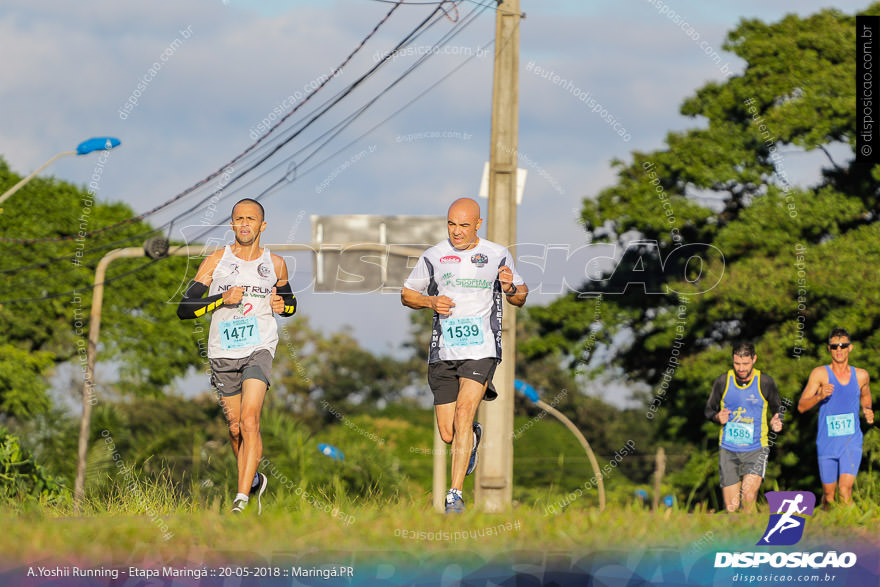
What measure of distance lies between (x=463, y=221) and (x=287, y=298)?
4.84 feet

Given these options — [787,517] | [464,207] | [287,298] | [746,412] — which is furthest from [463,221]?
[746,412]

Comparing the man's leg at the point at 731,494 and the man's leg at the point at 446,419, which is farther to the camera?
the man's leg at the point at 731,494

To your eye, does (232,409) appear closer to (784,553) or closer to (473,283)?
(473,283)

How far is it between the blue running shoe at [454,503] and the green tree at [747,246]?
13.2m

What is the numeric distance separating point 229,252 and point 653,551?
394cm

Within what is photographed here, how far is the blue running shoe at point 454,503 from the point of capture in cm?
778

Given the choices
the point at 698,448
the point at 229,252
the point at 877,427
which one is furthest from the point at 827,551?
the point at 698,448

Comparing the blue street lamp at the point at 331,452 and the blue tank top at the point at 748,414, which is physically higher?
the blue tank top at the point at 748,414

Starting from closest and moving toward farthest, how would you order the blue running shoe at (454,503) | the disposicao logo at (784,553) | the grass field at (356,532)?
the grass field at (356,532) → the disposicao logo at (784,553) → the blue running shoe at (454,503)

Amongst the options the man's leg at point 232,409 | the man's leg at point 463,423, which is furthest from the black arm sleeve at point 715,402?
the man's leg at point 232,409

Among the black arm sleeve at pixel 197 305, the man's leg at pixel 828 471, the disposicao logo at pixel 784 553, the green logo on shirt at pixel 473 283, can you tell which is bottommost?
the disposicao logo at pixel 784 553

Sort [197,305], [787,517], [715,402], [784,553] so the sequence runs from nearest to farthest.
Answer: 1. [784,553]
2. [787,517]
3. [197,305]
4. [715,402]

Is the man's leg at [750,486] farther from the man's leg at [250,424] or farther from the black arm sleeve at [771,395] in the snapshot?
the man's leg at [250,424]

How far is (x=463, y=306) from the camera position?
8312 mm
